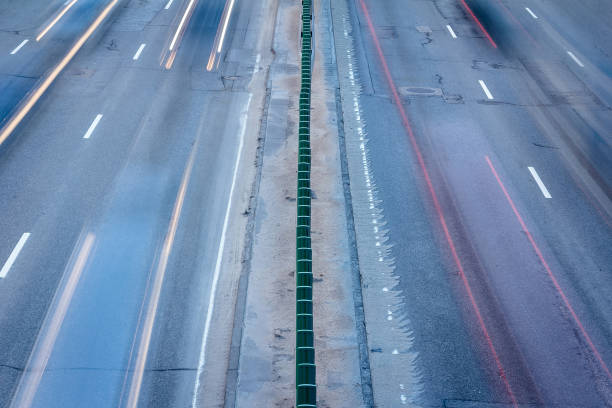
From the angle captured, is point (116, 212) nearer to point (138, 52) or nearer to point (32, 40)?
point (138, 52)

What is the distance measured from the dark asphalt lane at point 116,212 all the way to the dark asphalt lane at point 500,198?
607cm

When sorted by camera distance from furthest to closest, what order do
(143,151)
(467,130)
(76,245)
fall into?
1. (467,130)
2. (143,151)
3. (76,245)

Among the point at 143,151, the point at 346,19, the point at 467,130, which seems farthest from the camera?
the point at 346,19

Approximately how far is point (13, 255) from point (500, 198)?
16.4 m

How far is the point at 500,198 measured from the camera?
67.3 feet

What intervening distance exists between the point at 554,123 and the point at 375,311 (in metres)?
14.5

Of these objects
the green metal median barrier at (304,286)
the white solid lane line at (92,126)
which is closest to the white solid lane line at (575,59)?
the green metal median barrier at (304,286)

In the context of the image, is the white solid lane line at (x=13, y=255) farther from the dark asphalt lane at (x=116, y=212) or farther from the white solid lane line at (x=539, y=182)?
the white solid lane line at (x=539, y=182)

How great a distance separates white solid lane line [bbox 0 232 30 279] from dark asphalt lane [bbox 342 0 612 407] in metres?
11.4

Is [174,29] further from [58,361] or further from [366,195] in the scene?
[58,361]

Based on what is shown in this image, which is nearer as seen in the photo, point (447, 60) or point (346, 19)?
point (447, 60)

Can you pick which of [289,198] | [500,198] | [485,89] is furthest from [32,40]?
[500,198]

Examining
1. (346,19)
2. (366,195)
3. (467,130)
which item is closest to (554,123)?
(467,130)

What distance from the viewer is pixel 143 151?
22.3 m
